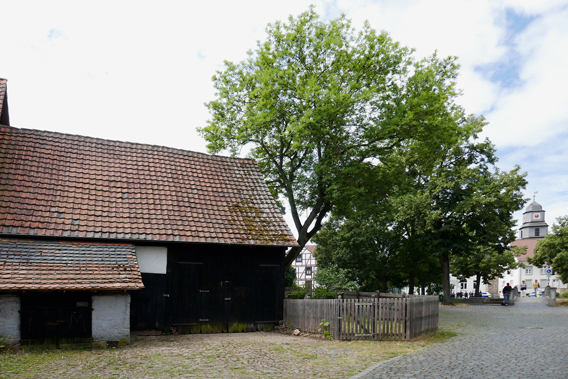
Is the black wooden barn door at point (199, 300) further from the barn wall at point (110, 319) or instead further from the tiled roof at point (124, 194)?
the barn wall at point (110, 319)

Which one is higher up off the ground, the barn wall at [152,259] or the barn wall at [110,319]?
the barn wall at [152,259]

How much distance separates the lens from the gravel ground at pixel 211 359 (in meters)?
8.81

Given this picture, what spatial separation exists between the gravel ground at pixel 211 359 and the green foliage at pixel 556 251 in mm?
28687

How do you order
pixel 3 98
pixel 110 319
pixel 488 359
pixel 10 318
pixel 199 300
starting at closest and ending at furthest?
1. pixel 488 359
2. pixel 10 318
3. pixel 110 319
4. pixel 199 300
5. pixel 3 98

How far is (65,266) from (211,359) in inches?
190

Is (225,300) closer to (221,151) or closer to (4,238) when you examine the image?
(4,238)

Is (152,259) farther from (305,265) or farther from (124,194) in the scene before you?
A: (305,265)

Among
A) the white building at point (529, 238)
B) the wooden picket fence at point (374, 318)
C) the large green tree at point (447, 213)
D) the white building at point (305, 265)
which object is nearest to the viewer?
the wooden picket fence at point (374, 318)

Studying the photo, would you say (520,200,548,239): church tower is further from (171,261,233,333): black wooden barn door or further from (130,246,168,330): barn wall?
(130,246,168,330): barn wall

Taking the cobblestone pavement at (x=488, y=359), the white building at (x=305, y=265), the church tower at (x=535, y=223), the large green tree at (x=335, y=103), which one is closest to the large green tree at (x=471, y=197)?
the large green tree at (x=335, y=103)

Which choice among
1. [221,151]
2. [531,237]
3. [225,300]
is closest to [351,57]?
[221,151]

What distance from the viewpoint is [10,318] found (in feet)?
38.0

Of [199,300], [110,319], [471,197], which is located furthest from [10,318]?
[471,197]

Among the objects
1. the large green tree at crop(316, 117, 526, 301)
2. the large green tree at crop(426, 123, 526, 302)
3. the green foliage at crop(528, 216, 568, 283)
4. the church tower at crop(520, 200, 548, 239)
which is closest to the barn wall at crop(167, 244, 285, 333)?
the large green tree at crop(316, 117, 526, 301)
